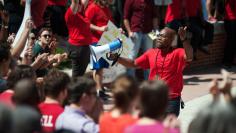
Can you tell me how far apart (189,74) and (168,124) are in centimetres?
733

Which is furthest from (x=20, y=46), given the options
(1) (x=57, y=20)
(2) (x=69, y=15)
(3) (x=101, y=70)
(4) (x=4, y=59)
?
(1) (x=57, y=20)

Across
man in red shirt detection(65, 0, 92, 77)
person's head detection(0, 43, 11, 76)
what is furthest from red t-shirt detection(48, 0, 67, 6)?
person's head detection(0, 43, 11, 76)

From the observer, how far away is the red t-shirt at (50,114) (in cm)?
539

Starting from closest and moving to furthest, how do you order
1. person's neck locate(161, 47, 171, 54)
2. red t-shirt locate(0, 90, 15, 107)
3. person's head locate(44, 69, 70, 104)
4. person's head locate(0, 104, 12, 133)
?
1. person's head locate(0, 104, 12, 133)
2. red t-shirt locate(0, 90, 15, 107)
3. person's head locate(44, 69, 70, 104)
4. person's neck locate(161, 47, 171, 54)

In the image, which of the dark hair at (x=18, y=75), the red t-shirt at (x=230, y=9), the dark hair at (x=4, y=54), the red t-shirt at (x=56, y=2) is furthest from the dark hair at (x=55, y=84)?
the red t-shirt at (x=230, y=9)

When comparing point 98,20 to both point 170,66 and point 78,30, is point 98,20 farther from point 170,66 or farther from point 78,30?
point 170,66

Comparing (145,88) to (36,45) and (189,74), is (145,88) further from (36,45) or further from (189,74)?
(189,74)

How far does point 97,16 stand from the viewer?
997 cm

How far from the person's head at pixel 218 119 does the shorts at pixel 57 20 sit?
245 inches

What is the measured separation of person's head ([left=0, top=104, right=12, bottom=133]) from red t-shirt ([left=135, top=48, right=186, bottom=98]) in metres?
3.52

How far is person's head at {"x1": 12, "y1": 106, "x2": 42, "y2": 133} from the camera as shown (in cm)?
405

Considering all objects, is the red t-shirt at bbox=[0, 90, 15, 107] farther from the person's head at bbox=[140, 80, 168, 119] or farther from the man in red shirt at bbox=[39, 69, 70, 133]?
the person's head at bbox=[140, 80, 168, 119]

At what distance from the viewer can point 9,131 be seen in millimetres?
4008

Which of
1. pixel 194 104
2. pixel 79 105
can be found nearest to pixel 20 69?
pixel 79 105
